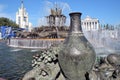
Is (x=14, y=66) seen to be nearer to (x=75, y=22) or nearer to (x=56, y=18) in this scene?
(x=75, y=22)

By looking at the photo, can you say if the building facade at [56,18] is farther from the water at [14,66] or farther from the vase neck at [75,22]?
the vase neck at [75,22]

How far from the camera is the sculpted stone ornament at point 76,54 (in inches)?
134

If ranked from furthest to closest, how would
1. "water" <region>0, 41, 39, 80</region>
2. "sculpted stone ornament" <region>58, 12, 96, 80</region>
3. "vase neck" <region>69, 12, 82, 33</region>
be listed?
"water" <region>0, 41, 39, 80</region> → "vase neck" <region>69, 12, 82, 33</region> → "sculpted stone ornament" <region>58, 12, 96, 80</region>

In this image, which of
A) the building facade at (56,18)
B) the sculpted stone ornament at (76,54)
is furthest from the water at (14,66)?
the building facade at (56,18)

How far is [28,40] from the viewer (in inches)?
1027

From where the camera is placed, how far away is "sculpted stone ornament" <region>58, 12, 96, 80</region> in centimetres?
341

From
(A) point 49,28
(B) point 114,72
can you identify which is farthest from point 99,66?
(A) point 49,28

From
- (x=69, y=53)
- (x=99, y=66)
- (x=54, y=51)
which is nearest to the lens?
(x=69, y=53)

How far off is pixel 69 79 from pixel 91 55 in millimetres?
536

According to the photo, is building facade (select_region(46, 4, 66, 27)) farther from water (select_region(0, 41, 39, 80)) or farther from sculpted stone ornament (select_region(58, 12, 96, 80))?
sculpted stone ornament (select_region(58, 12, 96, 80))

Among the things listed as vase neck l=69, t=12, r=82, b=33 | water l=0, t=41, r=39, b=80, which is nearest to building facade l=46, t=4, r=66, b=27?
water l=0, t=41, r=39, b=80

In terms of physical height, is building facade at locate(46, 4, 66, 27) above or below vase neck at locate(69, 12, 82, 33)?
above

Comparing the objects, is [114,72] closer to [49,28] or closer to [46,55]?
[46,55]

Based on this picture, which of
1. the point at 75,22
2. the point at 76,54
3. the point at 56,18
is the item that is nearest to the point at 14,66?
the point at 75,22
